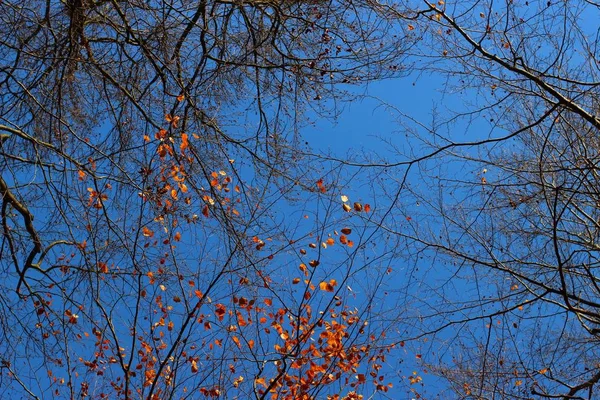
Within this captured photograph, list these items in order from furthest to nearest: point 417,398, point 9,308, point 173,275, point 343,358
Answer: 1. point 417,398
2. point 9,308
3. point 173,275
4. point 343,358

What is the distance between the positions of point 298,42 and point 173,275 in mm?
2113

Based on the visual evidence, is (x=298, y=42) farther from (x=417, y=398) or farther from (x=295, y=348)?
(x=417, y=398)

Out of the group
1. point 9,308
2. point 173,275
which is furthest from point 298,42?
point 9,308

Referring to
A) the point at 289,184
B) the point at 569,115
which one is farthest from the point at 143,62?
the point at 569,115

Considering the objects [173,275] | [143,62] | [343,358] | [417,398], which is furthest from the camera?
[417,398]

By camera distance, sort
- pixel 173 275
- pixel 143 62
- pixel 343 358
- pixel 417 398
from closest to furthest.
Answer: pixel 343 358, pixel 173 275, pixel 143 62, pixel 417 398

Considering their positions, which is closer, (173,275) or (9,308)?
(173,275)

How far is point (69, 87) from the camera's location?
4.64 meters

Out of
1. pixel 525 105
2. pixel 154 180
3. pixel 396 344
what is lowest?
pixel 396 344

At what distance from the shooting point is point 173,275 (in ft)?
13.3

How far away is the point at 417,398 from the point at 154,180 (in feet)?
9.14

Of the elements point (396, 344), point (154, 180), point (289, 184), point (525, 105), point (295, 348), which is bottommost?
point (295, 348)

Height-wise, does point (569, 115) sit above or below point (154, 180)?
above

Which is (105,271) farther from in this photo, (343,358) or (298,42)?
(298,42)
